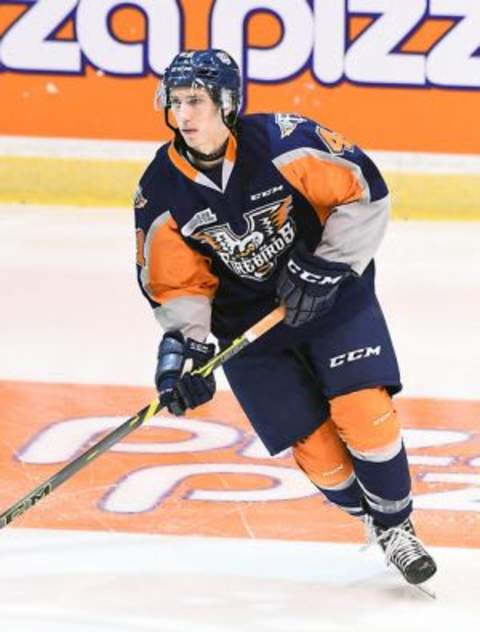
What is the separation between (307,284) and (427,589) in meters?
0.63

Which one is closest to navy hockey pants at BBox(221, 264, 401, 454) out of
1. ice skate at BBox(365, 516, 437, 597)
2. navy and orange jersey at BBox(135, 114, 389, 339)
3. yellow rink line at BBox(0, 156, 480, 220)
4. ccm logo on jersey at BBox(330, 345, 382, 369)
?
ccm logo on jersey at BBox(330, 345, 382, 369)

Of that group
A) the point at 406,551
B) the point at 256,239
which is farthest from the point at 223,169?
the point at 406,551

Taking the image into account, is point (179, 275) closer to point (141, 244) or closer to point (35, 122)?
point (141, 244)

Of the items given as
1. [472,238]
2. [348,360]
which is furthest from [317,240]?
[472,238]

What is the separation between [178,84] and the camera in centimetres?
337

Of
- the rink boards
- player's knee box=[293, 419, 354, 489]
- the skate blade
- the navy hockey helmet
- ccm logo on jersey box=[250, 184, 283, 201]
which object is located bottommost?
the rink boards

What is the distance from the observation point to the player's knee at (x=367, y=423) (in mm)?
3496

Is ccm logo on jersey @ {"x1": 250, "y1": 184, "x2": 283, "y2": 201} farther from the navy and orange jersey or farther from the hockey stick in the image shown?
the hockey stick

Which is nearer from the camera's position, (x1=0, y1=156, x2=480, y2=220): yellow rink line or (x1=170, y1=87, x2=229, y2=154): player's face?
(x1=170, y1=87, x2=229, y2=154): player's face

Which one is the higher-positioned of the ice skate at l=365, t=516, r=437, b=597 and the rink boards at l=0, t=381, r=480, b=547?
the ice skate at l=365, t=516, r=437, b=597

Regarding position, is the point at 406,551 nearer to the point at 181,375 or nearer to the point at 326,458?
the point at 326,458

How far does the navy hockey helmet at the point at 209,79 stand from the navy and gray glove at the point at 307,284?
28 centimetres

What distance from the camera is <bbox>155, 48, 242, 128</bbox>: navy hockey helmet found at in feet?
11.0

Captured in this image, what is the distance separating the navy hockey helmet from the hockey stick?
387 millimetres
